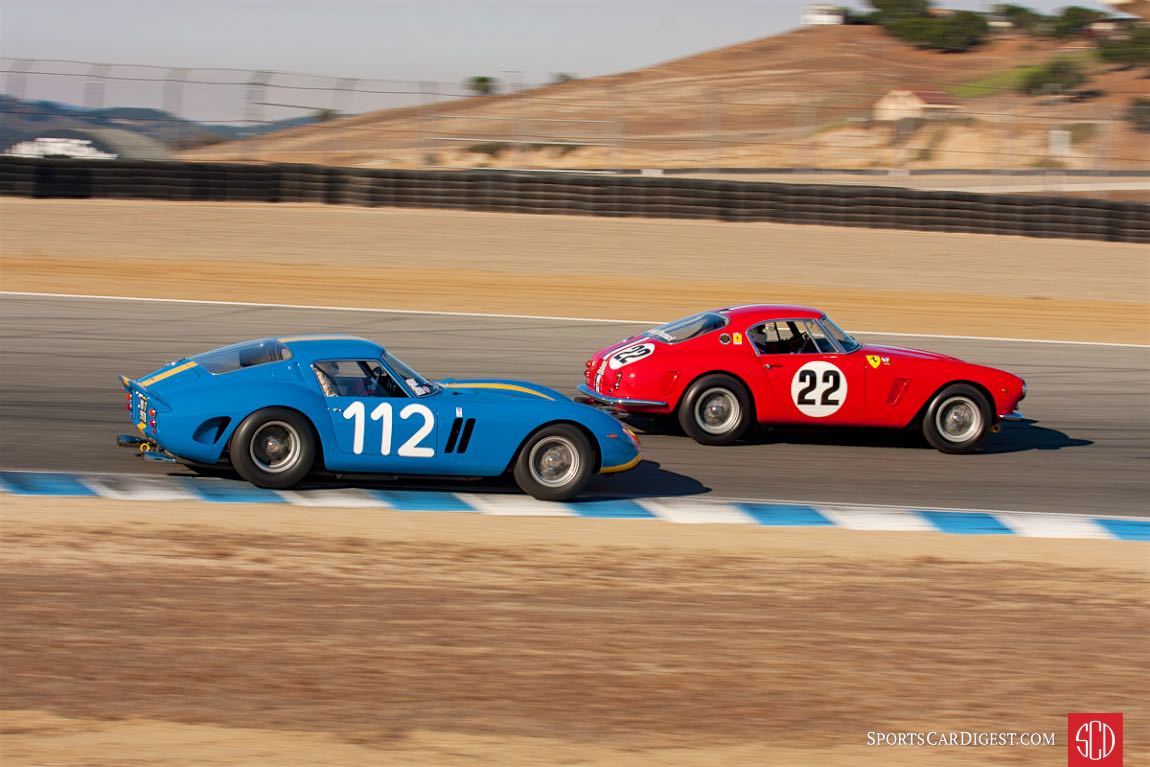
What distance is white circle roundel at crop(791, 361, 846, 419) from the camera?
10383 millimetres

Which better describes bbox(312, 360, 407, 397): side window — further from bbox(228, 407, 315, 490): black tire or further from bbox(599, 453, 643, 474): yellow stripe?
bbox(599, 453, 643, 474): yellow stripe

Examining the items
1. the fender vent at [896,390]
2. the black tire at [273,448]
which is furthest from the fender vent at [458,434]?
the fender vent at [896,390]

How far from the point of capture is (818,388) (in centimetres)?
1041

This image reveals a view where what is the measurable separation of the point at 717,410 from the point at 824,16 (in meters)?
48.5

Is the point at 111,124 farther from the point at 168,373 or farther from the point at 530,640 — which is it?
the point at 530,640

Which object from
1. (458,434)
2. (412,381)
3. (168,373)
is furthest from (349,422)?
(168,373)

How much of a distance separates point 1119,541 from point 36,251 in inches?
659

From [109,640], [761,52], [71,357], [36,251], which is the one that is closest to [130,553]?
[109,640]

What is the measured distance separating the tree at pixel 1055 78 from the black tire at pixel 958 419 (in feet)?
122

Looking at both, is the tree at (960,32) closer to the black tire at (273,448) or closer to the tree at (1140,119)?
the tree at (1140,119)

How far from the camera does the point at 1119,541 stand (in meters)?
8.56

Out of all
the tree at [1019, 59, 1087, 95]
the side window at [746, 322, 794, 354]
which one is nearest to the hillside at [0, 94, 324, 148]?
the side window at [746, 322, 794, 354]

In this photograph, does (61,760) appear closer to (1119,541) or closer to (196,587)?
(196,587)

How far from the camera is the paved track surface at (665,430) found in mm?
9500
